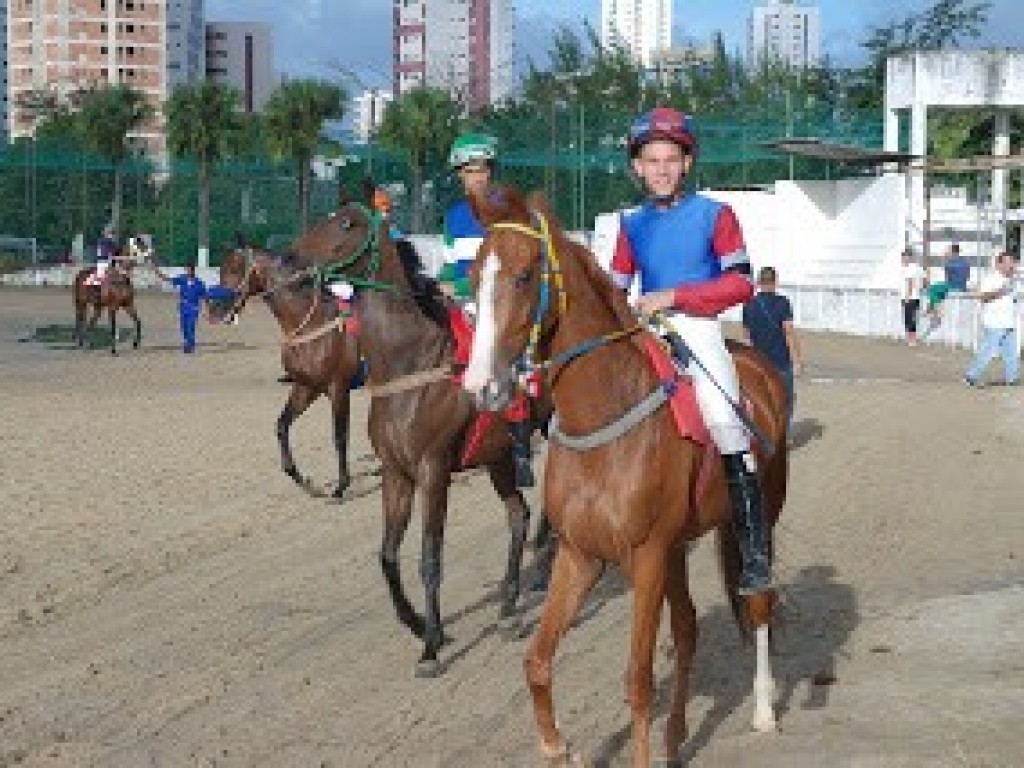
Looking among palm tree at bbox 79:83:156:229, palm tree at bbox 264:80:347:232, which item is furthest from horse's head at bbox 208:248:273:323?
palm tree at bbox 79:83:156:229

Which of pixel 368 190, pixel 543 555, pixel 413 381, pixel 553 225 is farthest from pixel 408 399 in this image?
pixel 553 225

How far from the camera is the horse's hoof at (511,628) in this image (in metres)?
9.12

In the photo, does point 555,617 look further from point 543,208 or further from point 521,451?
point 521,451

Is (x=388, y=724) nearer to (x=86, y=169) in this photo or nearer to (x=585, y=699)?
(x=585, y=699)

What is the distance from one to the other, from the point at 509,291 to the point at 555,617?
138cm

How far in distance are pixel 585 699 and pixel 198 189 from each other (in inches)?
2395

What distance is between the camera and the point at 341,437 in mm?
13945

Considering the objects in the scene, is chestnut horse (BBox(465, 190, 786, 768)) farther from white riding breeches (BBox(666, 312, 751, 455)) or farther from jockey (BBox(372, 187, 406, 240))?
jockey (BBox(372, 187, 406, 240))

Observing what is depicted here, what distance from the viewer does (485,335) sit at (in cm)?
559

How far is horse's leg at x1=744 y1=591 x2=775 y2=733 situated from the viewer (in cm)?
720

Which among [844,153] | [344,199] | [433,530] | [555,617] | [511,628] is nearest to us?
[555,617]

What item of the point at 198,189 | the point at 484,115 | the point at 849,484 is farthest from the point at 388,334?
the point at 484,115

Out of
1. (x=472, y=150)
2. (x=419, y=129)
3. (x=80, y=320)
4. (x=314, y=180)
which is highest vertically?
(x=419, y=129)

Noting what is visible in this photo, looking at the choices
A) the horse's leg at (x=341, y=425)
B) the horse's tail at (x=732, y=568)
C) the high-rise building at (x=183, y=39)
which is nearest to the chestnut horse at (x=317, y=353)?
the horse's leg at (x=341, y=425)
